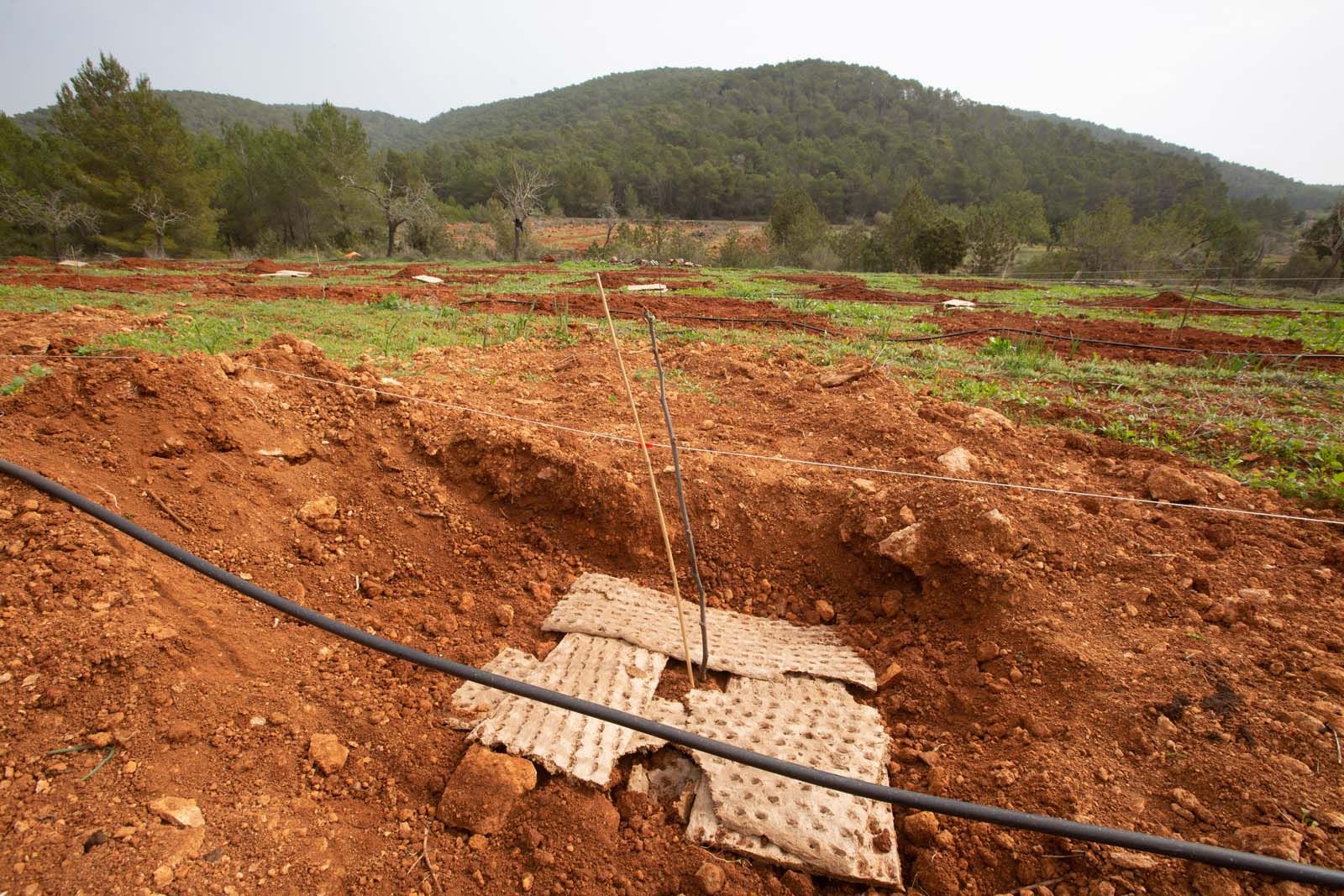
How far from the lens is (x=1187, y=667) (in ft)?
6.11

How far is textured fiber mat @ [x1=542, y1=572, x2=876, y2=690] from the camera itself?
2254 mm

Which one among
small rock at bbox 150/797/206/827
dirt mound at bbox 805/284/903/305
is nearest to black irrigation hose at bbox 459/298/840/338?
dirt mound at bbox 805/284/903/305

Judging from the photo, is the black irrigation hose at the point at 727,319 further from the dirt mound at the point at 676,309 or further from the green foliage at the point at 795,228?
the green foliage at the point at 795,228

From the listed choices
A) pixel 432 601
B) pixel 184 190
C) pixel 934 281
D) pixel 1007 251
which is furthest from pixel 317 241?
pixel 1007 251

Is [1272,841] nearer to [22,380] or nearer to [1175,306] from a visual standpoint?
[22,380]

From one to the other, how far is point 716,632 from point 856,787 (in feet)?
4.06

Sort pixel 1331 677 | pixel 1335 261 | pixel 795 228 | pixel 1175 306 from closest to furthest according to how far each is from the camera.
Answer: pixel 1331 677
pixel 1175 306
pixel 1335 261
pixel 795 228

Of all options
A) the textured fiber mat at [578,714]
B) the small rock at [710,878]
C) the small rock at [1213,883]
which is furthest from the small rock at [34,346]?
the small rock at [1213,883]

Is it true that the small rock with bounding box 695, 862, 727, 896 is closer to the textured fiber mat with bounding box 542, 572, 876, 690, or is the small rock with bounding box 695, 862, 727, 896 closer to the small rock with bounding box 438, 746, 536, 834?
the small rock with bounding box 438, 746, 536, 834

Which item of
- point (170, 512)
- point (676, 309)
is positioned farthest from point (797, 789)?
point (676, 309)

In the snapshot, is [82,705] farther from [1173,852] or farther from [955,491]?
[955,491]

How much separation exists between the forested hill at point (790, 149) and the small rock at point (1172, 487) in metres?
38.1

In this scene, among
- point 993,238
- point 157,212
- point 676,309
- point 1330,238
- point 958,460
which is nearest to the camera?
point 958,460

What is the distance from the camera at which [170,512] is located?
7.38 feet
